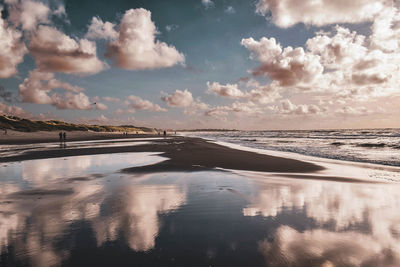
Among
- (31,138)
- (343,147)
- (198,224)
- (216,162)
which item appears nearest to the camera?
(198,224)

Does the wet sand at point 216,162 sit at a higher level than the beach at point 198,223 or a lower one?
lower

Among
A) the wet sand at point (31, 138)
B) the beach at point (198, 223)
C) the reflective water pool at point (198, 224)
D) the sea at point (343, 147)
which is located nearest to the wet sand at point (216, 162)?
the beach at point (198, 223)

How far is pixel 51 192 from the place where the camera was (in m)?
8.45

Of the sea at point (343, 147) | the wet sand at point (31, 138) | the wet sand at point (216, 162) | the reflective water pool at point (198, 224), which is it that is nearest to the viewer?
the reflective water pool at point (198, 224)

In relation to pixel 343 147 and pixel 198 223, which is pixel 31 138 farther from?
pixel 343 147

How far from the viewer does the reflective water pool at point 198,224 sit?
13.0 ft

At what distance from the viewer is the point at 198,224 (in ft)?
18.0

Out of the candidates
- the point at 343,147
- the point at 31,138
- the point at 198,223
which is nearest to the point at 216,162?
the point at 198,223

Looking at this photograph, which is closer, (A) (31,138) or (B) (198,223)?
(B) (198,223)

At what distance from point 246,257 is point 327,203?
4776mm

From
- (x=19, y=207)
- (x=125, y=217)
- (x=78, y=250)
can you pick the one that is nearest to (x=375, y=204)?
(x=125, y=217)

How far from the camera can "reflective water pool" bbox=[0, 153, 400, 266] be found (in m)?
3.97

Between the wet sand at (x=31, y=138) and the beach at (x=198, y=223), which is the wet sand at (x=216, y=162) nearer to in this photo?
the beach at (x=198, y=223)

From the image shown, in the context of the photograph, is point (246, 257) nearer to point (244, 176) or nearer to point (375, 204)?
point (375, 204)
